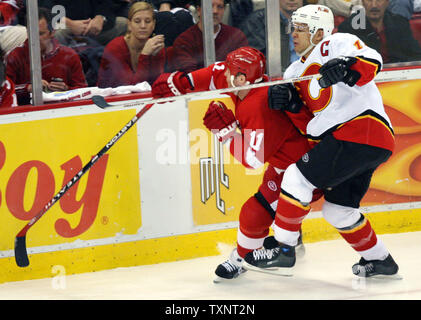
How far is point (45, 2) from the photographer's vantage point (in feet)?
12.8

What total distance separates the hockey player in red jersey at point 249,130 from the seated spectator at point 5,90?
675mm

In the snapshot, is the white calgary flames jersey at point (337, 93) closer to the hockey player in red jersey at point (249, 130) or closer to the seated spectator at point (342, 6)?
the hockey player in red jersey at point (249, 130)

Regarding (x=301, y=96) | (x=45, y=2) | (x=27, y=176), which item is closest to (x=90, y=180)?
(x=27, y=176)

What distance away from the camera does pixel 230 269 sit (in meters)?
3.76

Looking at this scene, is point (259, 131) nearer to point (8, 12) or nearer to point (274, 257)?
point (274, 257)

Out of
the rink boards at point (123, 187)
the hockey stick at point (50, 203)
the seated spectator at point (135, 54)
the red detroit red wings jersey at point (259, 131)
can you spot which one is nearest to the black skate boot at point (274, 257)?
the red detroit red wings jersey at point (259, 131)

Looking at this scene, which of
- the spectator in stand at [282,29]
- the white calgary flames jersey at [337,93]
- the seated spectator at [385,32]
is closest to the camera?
the white calgary flames jersey at [337,93]

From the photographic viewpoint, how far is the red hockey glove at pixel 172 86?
3.72m

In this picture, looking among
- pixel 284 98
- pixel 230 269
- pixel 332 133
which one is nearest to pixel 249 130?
pixel 284 98

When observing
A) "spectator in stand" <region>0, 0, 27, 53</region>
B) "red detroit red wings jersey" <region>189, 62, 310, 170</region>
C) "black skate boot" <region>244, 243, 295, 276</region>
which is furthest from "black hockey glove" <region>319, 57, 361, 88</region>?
"spectator in stand" <region>0, 0, 27, 53</region>

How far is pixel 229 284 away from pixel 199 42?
1235 millimetres

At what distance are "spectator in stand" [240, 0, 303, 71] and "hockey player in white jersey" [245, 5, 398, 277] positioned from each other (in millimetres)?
703

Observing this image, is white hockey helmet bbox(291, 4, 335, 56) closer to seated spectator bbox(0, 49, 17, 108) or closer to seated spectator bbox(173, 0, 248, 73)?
seated spectator bbox(173, 0, 248, 73)

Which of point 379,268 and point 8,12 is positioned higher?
point 8,12
